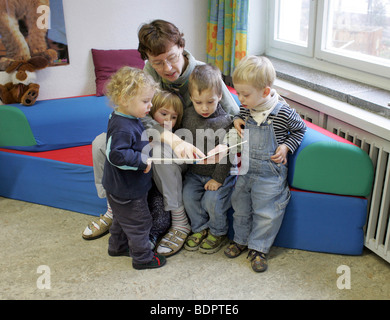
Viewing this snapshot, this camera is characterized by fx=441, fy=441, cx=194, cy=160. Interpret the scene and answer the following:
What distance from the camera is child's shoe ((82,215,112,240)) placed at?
7.25 feet

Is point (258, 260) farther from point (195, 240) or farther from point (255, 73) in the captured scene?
point (255, 73)

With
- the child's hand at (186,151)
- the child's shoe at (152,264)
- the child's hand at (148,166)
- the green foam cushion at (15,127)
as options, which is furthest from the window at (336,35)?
the green foam cushion at (15,127)

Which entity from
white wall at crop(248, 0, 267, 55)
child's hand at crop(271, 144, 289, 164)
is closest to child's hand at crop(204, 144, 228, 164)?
child's hand at crop(271, 144, 289, 164)

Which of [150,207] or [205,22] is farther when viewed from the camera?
[205,22]

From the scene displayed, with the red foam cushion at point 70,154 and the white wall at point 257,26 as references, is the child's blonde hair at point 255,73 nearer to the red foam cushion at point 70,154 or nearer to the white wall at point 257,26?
the red foam cushion at point 70,154

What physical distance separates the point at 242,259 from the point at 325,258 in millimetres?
372

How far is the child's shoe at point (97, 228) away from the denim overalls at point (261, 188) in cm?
68

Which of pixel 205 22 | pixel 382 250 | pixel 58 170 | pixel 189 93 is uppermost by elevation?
pixel 205 22

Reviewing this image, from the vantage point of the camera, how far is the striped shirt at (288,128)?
1847mm

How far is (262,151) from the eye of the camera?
1.87 meters
